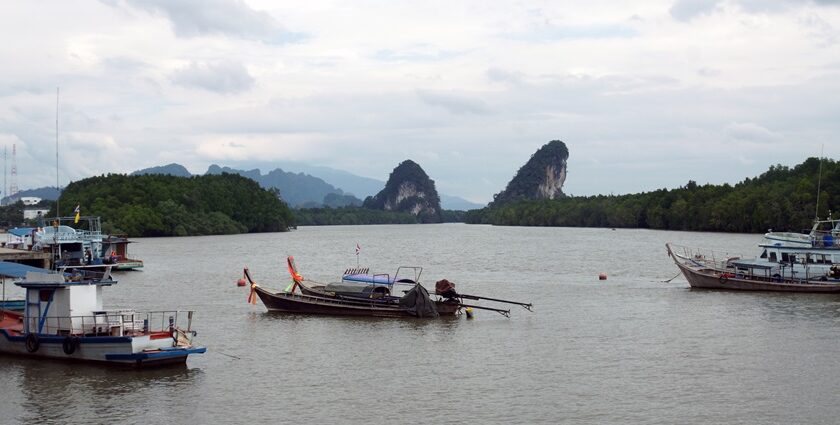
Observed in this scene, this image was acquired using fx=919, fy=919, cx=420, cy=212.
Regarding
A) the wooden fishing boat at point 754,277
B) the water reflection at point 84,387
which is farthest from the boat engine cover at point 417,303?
the wooden fishing boat at point 754,277

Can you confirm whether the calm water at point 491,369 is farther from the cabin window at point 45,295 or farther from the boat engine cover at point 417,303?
the cabin window at point 45,295

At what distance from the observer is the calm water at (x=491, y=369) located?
24.5 m

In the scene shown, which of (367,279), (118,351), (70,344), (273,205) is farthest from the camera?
(273,205)

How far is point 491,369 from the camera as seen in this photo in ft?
98.4

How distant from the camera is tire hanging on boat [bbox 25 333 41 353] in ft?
95.6

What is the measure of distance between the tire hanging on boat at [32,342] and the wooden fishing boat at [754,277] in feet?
122

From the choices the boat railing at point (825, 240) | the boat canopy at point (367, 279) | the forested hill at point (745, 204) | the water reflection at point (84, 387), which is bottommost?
the water reflection at point (84, 387)

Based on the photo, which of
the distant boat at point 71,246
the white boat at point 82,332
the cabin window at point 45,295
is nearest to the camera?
the white boat at point 82,332

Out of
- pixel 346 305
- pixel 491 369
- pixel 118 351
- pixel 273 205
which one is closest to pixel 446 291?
pixel 346 305

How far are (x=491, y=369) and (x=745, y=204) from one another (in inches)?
4195

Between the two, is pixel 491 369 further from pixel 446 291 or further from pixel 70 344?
pixel 70 344

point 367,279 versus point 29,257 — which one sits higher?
point 29,257

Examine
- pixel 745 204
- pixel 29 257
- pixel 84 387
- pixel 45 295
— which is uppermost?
pixel 745 204

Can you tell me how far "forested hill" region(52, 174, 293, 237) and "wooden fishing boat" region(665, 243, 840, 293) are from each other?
87.2 metres
